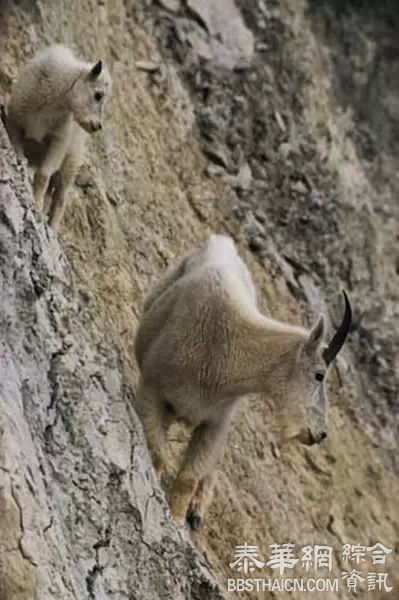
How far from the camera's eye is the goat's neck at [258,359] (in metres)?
10.5

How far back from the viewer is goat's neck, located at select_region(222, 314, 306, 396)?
10.5m

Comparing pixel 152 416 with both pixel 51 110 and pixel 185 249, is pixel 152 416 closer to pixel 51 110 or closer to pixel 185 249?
pixel 51 110

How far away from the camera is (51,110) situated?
38.4ft

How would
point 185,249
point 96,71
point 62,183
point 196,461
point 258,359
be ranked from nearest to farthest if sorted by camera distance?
1. point 258,359
2. point 196,461
3. point 96,71
4. point 62,183
5. point 185,249

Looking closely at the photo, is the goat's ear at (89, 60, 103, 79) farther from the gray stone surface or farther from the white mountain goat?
the gray stone surface

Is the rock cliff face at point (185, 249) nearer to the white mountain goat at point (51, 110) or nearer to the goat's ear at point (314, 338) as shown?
the goat's ear at point (314, 338)

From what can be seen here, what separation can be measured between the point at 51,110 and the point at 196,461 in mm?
2774

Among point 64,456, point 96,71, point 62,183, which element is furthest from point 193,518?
point 96,71

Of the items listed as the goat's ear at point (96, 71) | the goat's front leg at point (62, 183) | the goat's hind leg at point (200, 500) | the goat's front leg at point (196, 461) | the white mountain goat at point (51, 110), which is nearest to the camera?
the goat's front leg at point (196, 461)

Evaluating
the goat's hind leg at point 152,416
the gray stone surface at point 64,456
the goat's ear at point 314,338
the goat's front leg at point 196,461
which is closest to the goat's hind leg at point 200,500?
the goat's front leg at point 196,461

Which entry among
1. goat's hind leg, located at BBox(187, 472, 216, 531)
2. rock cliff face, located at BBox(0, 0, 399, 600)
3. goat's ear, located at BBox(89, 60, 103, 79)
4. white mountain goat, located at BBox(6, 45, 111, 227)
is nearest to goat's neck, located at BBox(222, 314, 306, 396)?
rock cliff face, located at BBox(0, 0, 399, 600)

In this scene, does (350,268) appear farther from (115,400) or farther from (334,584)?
(115,400)

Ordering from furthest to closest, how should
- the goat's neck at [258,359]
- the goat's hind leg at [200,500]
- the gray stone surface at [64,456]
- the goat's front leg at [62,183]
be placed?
the goat's front leg at [62,183] < the goat's hind leg at [200,500] < the goat's neck at [258,359] < the gray stone surface at [64,456]

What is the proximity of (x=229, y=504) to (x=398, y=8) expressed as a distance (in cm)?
998
